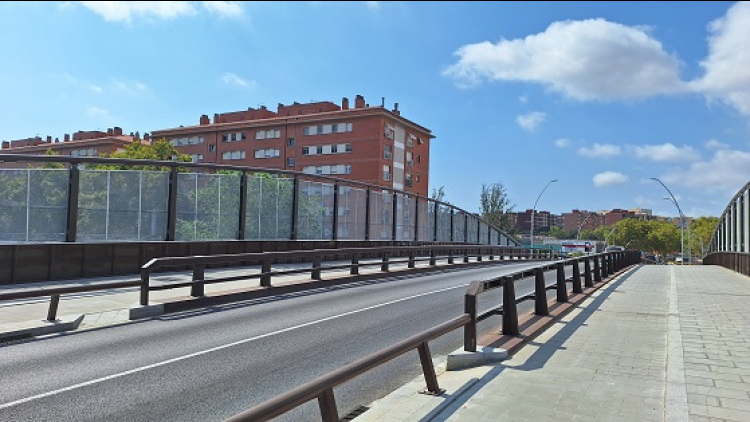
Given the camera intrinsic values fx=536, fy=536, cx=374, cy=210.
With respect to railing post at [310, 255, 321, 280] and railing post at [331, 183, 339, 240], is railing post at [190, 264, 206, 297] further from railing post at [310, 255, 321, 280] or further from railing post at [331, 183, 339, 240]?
railing post at [331, 183, 339, 240]

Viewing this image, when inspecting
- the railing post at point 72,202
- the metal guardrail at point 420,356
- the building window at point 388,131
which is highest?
the building window at point 388,131

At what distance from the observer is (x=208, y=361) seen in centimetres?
683

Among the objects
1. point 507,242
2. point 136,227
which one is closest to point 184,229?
point 136,227

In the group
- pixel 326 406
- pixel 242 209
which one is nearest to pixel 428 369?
pixel 326 406

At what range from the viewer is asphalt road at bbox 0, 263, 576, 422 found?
17.0ft

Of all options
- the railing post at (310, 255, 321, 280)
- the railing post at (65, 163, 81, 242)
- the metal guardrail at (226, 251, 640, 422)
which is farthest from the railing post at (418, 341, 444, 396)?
the railing post at (65, 163, 81, 242)

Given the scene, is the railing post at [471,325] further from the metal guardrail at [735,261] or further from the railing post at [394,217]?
the railing post at [394,217]

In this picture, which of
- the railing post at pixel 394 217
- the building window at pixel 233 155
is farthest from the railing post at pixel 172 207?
the building window at pixel 233 155

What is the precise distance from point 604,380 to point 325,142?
224 ft

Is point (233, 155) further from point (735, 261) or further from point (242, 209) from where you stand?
point (735, 261)

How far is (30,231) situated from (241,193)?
704cm

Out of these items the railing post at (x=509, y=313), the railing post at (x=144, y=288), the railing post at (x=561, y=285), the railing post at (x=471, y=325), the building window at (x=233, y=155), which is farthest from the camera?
the building window at (x=233, y=155)

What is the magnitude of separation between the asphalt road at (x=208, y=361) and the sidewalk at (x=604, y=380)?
2.94ft

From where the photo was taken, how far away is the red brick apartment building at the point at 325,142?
69.2 m
